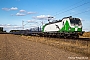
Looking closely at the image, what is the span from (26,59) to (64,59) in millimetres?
2221

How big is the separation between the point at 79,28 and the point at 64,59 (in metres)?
19.7

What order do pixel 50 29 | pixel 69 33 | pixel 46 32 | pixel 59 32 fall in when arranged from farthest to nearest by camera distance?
pixel 46 32
pixel 50 29
pixel 59 32
pixel 69 33

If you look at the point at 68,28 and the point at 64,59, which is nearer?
the point at 64,59

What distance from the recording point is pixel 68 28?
2836 centimetres

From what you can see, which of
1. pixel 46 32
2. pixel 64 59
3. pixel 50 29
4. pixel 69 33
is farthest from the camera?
pixel 46 32

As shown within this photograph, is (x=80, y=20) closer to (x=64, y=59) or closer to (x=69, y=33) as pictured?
(x=69, y=33)

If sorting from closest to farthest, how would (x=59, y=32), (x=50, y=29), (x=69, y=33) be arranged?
(x=69, y=33)
(x=59, y=32)
(x=50, y=29)

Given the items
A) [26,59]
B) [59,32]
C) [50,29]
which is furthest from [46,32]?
[26,59]

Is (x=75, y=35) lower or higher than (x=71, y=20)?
lower

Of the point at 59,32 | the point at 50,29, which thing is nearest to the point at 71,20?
the point at 59,32

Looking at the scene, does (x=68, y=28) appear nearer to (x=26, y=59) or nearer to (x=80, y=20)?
(x=80, y=20)

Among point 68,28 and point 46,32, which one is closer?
point 68,28

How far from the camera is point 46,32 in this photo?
1660 inches

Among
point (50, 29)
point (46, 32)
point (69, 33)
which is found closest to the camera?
point (69, 33)
